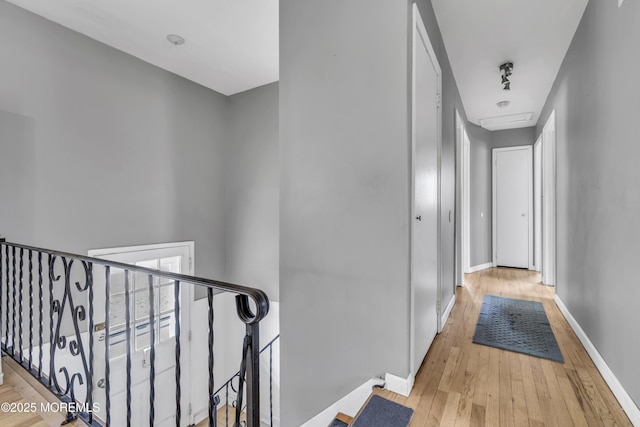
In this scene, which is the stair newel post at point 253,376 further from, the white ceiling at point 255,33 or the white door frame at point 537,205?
the white door frame at point 537,205

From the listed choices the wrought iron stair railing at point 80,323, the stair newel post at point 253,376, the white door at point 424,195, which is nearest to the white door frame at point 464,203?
the white door at point 424,195

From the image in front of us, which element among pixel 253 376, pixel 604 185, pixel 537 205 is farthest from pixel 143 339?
pixel 537 205

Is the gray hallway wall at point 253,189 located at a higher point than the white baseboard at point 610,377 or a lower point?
higher

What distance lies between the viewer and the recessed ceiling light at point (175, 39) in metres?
2.88

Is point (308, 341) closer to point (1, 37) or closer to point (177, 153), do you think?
point (177, 153)

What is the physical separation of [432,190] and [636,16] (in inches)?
49.1

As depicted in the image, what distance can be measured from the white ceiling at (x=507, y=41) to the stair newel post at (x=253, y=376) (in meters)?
2.59

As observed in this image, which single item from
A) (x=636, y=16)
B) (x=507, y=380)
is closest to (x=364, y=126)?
(x=636, y=16)

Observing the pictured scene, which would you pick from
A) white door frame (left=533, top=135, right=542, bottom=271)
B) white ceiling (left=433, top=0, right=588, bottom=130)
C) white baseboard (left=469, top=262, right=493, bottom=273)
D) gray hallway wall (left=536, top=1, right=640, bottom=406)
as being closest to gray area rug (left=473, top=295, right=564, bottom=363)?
gray hallway wall (left=536, top=1, right=640, bottom=406)

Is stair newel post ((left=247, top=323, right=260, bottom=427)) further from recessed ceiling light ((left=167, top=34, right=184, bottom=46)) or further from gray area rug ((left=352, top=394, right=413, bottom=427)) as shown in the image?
recessed ceiling light ((left=167, top=34, right=184, bottom=46))

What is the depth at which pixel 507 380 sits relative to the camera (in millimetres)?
1755

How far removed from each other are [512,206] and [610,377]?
13.6ft

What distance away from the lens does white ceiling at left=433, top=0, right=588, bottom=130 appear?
92.0 inches

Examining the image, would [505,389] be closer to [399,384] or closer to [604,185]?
[399,384]
